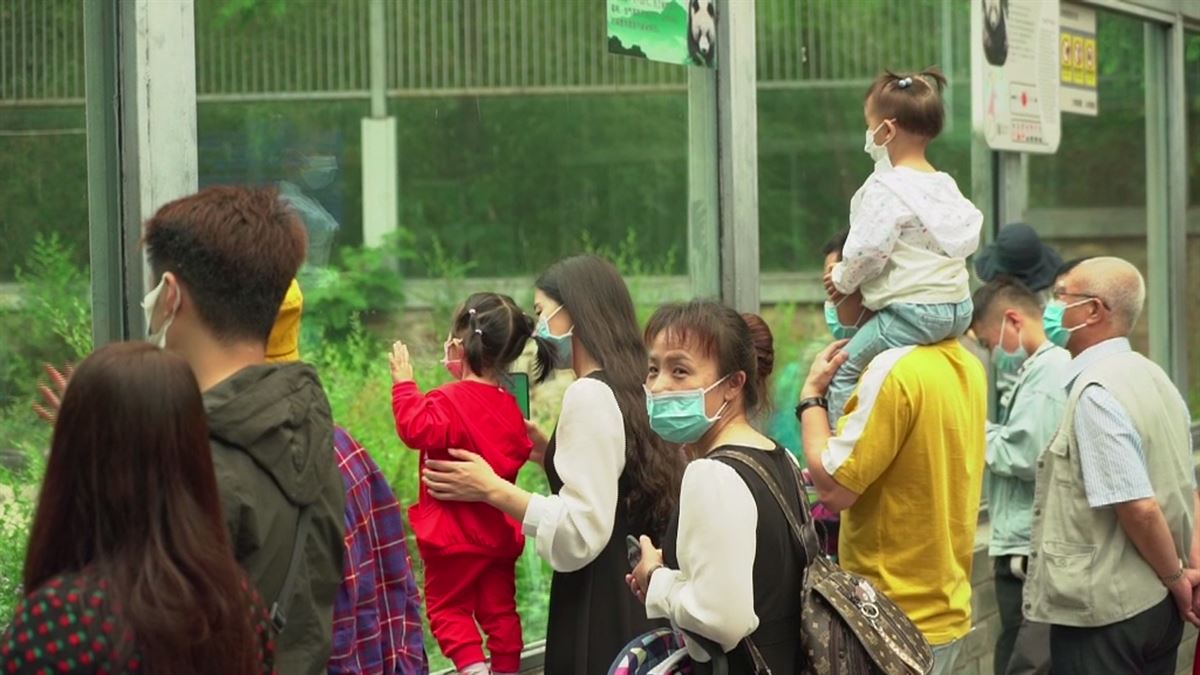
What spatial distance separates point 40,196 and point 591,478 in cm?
152

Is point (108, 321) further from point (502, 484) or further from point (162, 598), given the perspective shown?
point (162, 598)

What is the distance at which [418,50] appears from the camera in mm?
5938

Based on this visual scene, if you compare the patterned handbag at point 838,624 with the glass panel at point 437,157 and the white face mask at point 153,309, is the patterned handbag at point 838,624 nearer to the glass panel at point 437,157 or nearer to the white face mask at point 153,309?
the white face mask at point 153,309

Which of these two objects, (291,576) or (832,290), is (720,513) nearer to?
(291,576)

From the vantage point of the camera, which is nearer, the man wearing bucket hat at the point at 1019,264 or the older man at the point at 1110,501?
the older man at the point at 1110,501

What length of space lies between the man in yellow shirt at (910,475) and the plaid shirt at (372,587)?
57.5 inches

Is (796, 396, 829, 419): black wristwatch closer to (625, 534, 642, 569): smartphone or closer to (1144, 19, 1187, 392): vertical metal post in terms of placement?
(625, 534, 642, 569): smartphone

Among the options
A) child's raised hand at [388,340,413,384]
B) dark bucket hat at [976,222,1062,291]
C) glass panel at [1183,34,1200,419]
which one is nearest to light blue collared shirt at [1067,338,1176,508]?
dark bucket hat at [976,222,1062,291]

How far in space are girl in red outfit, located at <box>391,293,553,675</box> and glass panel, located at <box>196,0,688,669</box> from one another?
0.49 meters

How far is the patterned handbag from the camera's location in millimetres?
4020

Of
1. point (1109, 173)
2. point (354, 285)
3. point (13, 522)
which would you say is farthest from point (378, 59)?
point (1109, 173)

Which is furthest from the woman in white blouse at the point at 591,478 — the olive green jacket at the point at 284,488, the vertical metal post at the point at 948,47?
the vertical metal post at the point at 948,47

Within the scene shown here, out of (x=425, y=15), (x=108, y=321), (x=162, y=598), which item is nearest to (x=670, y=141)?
(x=425, y=15)

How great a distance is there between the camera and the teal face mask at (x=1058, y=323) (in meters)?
5.57
